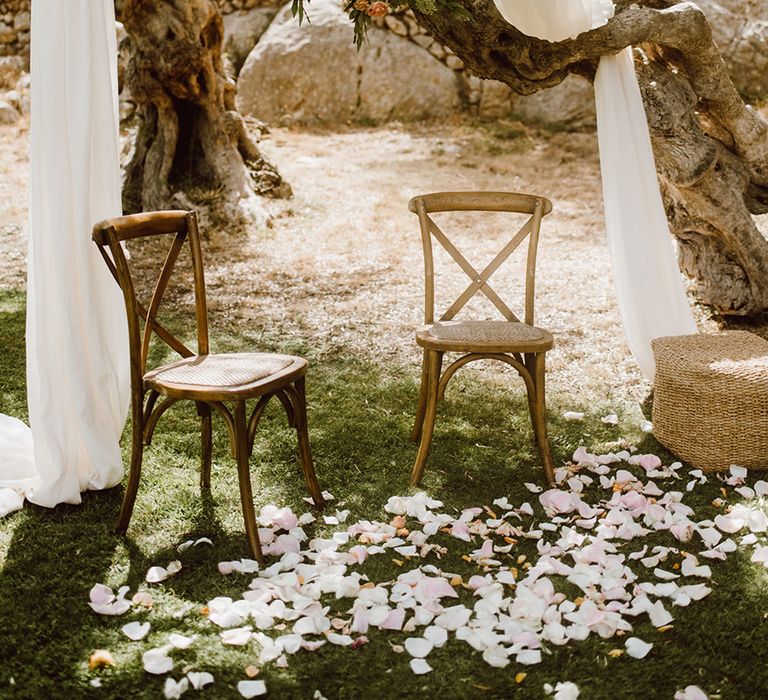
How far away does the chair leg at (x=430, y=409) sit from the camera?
331cm

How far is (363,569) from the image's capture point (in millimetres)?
2785

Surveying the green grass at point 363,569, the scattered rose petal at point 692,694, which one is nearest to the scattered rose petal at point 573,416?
the green grass at point 363,569

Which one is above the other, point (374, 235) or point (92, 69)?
point (92, 69)

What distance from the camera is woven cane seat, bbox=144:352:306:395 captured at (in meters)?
2.71

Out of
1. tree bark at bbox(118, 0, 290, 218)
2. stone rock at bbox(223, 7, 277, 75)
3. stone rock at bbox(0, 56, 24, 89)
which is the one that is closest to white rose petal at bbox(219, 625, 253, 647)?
tree bark at bbox(118, 0, 290, 218)

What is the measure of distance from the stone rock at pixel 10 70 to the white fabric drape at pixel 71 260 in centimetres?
756

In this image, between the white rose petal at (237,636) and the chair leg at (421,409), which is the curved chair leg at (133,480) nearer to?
the white rose petal at (237,636)

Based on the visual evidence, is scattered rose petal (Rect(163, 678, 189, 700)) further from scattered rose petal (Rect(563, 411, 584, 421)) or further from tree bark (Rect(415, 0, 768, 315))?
tree bark (Rect(415, 0, 768, 315))

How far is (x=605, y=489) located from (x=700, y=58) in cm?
219

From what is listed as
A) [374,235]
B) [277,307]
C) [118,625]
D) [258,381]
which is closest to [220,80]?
[374,235]

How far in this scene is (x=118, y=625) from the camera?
2471 millimetres

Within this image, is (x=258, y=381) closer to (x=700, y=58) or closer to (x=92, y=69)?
(x=92, y=69)

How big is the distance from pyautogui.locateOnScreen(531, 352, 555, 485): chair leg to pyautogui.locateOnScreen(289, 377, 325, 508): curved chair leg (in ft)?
2.80

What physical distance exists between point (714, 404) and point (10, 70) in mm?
9111
